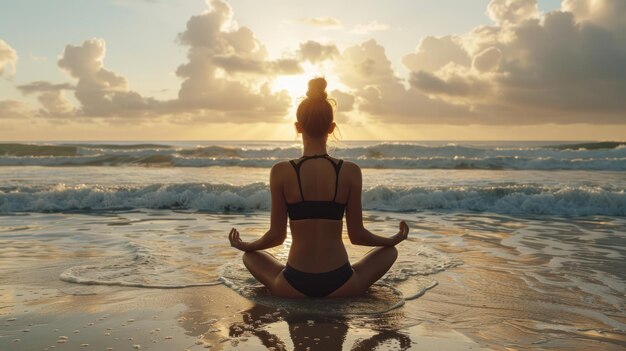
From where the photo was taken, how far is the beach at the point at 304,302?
399cm

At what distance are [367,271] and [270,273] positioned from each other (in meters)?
0.90

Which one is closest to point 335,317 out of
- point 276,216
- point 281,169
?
point 276,216

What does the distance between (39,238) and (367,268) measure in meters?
6.07

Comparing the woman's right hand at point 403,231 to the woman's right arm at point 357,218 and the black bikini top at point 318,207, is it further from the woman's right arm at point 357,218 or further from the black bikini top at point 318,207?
the black bikini top at point 318,207

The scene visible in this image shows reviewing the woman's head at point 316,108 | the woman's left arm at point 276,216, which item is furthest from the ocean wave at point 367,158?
the woman's head at point 316,108

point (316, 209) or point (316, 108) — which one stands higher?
point (316, 108)

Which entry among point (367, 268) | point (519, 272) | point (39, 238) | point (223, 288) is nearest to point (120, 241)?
point (39, 238)

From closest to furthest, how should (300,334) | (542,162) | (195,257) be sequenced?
(300,334), (195,257), (542,162)

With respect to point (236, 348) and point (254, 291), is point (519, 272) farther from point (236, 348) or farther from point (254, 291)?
point (236, 348)

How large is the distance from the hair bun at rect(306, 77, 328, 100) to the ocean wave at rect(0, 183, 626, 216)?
948 centimetres

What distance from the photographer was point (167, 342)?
12.6ft

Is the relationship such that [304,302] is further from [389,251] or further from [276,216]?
[389,251]

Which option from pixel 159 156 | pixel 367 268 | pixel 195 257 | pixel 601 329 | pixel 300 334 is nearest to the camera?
pixel 300 334

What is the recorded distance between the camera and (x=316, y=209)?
4461 mm
